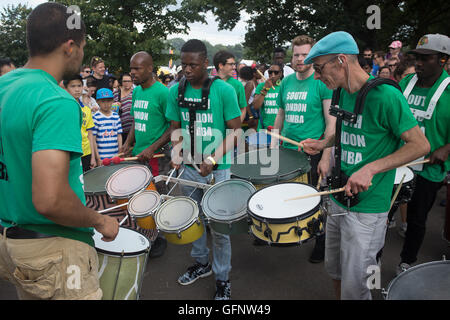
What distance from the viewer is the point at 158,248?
4203mm

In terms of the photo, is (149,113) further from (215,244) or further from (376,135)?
(376,135)

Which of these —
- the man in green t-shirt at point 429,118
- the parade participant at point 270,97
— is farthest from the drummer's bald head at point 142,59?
the man in green t-shirt at point 429,118

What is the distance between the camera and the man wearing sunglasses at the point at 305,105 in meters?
3.56

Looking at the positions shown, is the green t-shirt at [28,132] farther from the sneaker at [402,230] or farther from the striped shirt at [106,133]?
the sneaker at [402,230]

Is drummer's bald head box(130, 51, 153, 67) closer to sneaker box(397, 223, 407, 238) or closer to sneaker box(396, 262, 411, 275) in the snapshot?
sneaker box(396, 262, 411, 275)

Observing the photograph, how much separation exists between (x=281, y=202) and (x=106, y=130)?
3362mm

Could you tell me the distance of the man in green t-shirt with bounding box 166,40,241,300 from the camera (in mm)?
3154

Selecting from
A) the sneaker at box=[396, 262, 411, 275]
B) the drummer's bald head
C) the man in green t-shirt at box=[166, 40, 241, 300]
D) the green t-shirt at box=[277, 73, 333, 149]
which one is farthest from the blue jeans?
the sneaker at box=[396, 262, 411, 275]

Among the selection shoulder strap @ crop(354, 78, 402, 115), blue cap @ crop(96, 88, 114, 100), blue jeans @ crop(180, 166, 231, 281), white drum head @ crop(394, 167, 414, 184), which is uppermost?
shoulder strap @ crop(354, 78, 402, 115)

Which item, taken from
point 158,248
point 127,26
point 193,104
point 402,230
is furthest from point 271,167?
point 127,26

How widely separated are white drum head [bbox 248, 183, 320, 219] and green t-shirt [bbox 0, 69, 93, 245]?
1.30 m
